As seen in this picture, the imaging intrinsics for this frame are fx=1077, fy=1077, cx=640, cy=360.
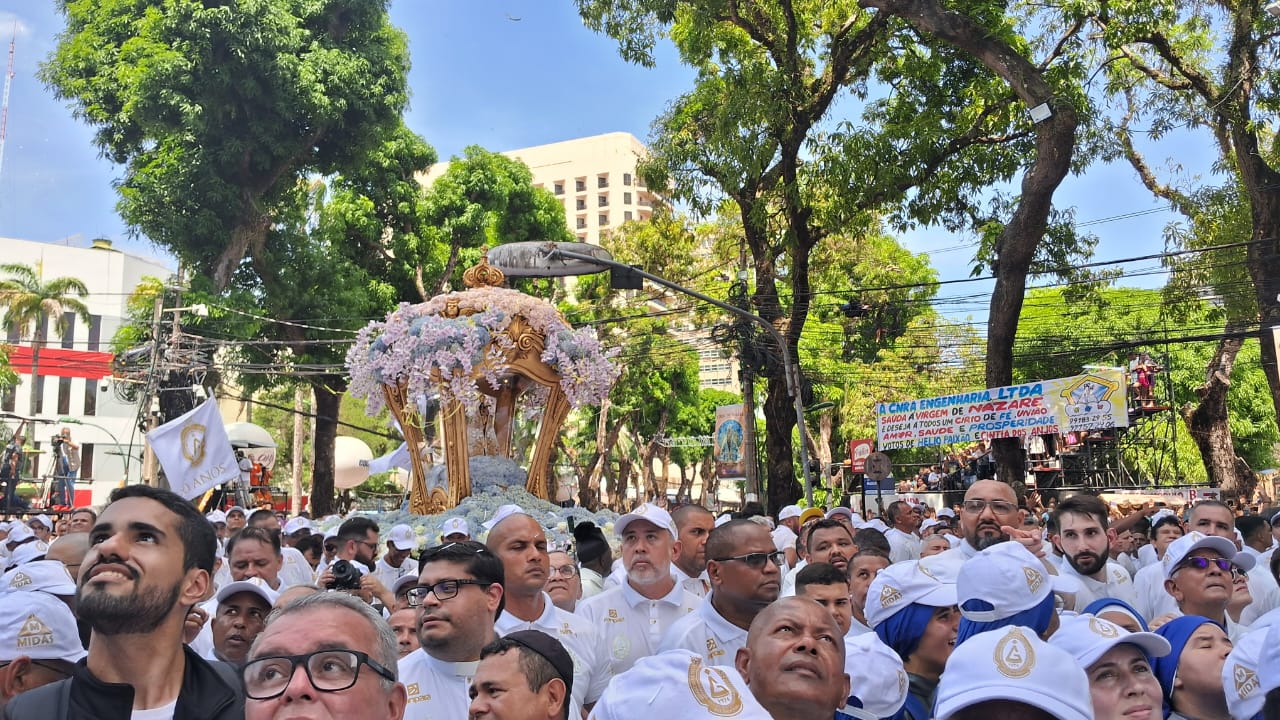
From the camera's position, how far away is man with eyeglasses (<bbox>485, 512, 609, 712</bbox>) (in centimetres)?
514

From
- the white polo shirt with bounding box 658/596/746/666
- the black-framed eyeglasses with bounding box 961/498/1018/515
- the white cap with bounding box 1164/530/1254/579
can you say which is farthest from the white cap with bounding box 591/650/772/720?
the black-framed eyeglasses with bounding box 961/498/1018/515

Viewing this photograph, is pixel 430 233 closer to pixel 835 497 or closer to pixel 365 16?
pixel 365 16

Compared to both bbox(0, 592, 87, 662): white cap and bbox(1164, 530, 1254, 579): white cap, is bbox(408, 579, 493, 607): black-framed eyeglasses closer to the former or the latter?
bbox(0, 592, 87, 662): white cap

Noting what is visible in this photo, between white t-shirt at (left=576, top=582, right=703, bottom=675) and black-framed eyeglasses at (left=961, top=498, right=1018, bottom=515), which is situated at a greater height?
black-framed eyeglasses at (left=961, top=498, right=1018, bottom=515)

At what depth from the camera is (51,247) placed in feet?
166

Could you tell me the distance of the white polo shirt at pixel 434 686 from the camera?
402cm

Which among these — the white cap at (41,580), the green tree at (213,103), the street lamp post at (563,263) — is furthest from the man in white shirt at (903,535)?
the green tree at (213,103)

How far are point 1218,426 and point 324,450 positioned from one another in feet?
76.2

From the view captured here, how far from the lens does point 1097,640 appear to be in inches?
130

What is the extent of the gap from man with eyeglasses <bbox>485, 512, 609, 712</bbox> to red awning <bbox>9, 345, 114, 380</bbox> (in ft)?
152

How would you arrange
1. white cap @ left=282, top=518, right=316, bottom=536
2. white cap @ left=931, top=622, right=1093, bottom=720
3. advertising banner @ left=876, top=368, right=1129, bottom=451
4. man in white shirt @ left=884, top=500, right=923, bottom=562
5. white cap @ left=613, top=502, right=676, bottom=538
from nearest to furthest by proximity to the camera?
white cap @ left=931, top=622, right=1093, bottom=720
white cap @ left=613, top=502, right=676, bottom=538
man in white shirt @ left=884, top=500, right=923, bottom=562
white cap @ left=282, top=518, right=316, bottom=536
advertising banner @ left=876, top=368, right=1129, bottom=451

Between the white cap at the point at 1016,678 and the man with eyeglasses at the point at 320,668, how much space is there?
1374mm

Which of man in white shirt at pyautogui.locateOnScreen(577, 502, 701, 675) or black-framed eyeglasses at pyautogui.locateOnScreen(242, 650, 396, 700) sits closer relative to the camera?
black-framed eyeglasses at pyautogui.locateOnScreen(242, 650, 396, 700)

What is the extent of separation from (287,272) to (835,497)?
64.2ft
